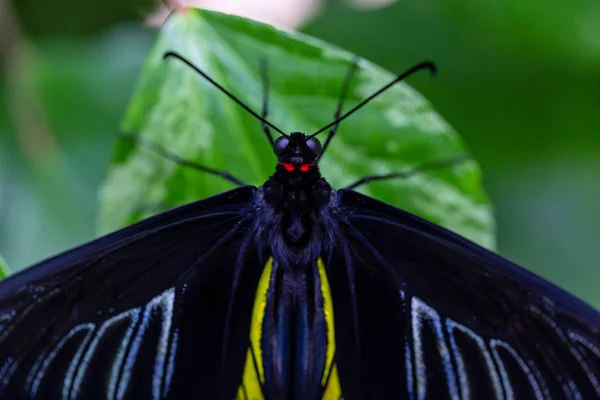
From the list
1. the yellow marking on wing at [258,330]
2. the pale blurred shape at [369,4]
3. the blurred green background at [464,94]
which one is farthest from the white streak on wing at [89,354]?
the pale blurred shape at [369,4]

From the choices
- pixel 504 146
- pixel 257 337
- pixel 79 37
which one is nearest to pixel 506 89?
pixel 504 146

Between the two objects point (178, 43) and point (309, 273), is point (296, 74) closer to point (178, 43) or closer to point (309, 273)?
point (178, 43)

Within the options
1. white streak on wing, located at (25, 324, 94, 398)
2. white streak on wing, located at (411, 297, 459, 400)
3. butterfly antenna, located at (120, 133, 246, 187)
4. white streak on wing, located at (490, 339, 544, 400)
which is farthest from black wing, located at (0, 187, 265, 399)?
white streak on wing, located at (490, 339, 544, 400)

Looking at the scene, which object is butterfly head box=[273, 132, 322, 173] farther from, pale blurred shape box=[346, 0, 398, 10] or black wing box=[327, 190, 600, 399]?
pale blurred shape box=[346, 0, 398, 10]

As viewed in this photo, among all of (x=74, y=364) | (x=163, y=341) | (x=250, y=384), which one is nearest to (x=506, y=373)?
(x=250, y=384)

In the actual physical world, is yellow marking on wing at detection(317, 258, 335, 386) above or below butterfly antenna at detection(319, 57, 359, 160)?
below

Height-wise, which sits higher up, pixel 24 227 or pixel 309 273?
pixel 24 227

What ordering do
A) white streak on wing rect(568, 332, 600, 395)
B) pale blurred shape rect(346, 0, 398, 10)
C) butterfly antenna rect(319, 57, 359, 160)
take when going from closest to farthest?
white streak on wing rect(568, 332, 600, 395), butterfly antenna rect(319, 57, 359, 160), pale blurred shape rect(346, 0, 398, 10)
